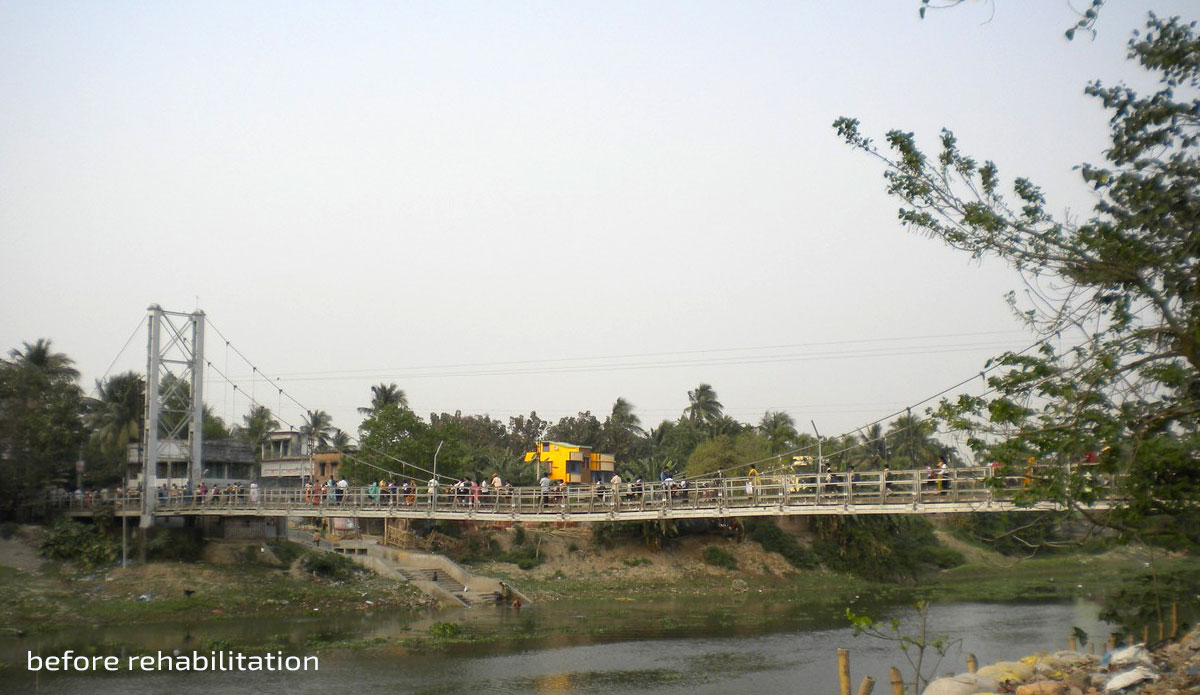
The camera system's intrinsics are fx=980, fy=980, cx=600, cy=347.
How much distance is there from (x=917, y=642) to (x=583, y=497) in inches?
819

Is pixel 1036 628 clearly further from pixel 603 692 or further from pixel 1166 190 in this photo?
pixel 1166 190

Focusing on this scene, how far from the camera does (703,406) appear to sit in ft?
248

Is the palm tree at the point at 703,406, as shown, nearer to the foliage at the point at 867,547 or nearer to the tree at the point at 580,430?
the tree at the point at 580,430

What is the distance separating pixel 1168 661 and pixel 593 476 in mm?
40906

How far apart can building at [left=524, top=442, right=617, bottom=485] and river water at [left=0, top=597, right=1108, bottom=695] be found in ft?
56.9

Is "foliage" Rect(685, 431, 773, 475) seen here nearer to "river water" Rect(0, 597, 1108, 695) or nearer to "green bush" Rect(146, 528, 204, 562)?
"river water" Rect(0, 597, 1108, 695)

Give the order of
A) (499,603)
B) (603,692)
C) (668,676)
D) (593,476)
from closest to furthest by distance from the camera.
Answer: (603,692) → (668,676) → (499,603) → (593,476)

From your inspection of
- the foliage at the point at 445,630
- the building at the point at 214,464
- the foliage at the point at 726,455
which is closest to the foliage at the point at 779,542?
the foliage at the point at 726,455

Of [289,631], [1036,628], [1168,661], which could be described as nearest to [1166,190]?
[1168,661]

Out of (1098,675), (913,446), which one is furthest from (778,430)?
(1098,675)

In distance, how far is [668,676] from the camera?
21.8m

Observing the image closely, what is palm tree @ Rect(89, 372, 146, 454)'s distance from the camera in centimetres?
5456

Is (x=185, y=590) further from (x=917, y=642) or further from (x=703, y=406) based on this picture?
(x=703, y=406)

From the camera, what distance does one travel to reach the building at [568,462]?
2078 inches
